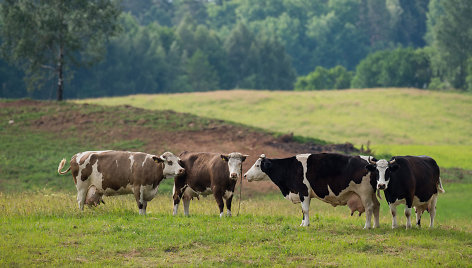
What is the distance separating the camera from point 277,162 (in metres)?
20.6

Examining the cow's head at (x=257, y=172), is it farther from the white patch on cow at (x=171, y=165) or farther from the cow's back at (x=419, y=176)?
the cow's back at (x=419, y=176)

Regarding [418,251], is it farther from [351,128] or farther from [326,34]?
[326,34]

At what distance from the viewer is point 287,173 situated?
20.3 meters

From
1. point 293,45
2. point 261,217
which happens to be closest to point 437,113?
point 261,217

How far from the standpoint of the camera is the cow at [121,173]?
70.6 ft

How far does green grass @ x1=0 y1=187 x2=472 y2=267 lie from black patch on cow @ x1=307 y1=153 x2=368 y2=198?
106 centimetres

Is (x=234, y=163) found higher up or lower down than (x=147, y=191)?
higher up

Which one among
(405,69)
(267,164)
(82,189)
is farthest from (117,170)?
(405,69)

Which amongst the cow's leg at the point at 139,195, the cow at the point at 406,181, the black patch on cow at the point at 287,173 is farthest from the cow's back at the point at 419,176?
the cow's leg at the point at 139,195

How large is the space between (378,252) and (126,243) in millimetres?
5821

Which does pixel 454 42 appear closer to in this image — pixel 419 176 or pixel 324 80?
pixel 324 80

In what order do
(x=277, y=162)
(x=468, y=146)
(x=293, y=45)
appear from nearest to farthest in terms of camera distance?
(x=277, y=162) → (x=468, y=146) → (x=293, y=45)

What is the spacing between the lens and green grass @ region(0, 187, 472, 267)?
15633 mm

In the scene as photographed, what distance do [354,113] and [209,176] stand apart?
50994 mm
